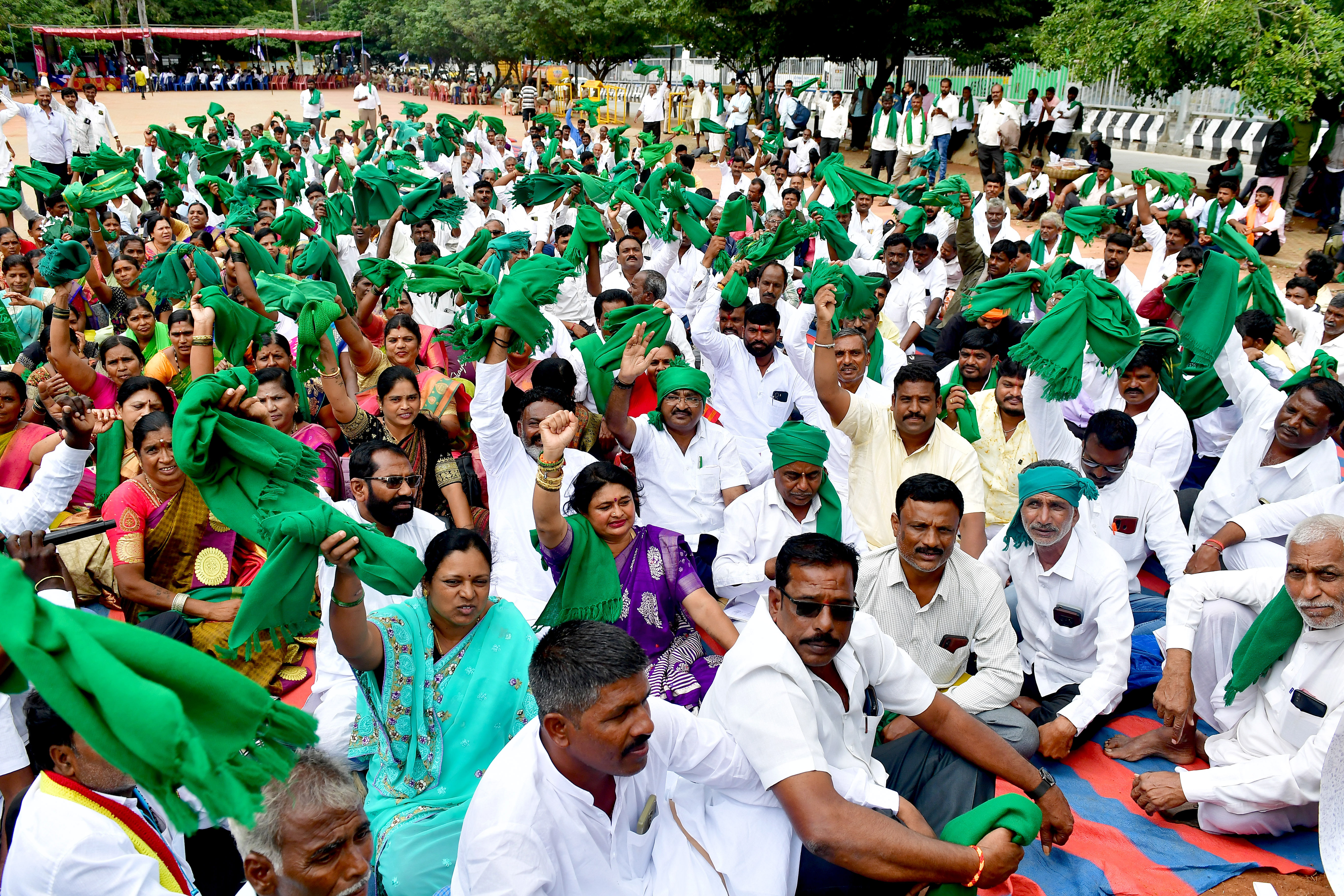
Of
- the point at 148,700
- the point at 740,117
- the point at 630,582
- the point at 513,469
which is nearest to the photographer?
the point at 148,700

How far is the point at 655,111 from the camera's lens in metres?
20.8

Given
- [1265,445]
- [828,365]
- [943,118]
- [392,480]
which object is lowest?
[1265,445]

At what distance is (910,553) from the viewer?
3426 mm

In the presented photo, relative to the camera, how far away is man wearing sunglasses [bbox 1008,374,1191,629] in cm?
426

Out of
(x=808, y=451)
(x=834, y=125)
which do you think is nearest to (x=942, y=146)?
(x=834, y=125)

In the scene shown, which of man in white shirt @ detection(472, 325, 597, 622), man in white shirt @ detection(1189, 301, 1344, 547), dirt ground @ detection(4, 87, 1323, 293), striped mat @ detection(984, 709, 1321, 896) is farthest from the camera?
dirt ground @ detection(4, 87, 1323, 293)

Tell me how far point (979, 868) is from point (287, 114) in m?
34.3

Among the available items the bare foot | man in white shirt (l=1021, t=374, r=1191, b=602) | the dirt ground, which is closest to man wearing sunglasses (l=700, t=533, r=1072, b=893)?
the bare foot

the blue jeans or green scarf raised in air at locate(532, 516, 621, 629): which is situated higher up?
the blue jeans

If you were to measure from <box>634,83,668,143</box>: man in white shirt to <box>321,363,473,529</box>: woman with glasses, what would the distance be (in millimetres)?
16388

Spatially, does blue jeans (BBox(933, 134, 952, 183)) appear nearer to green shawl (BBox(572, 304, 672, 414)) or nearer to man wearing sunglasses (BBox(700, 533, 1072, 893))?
green shawl (BBox(572, 304, 672, 414))

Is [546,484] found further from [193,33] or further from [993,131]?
[193,33]

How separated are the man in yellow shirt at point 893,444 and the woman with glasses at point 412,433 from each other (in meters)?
1.79

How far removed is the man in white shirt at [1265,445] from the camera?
4477 mm
